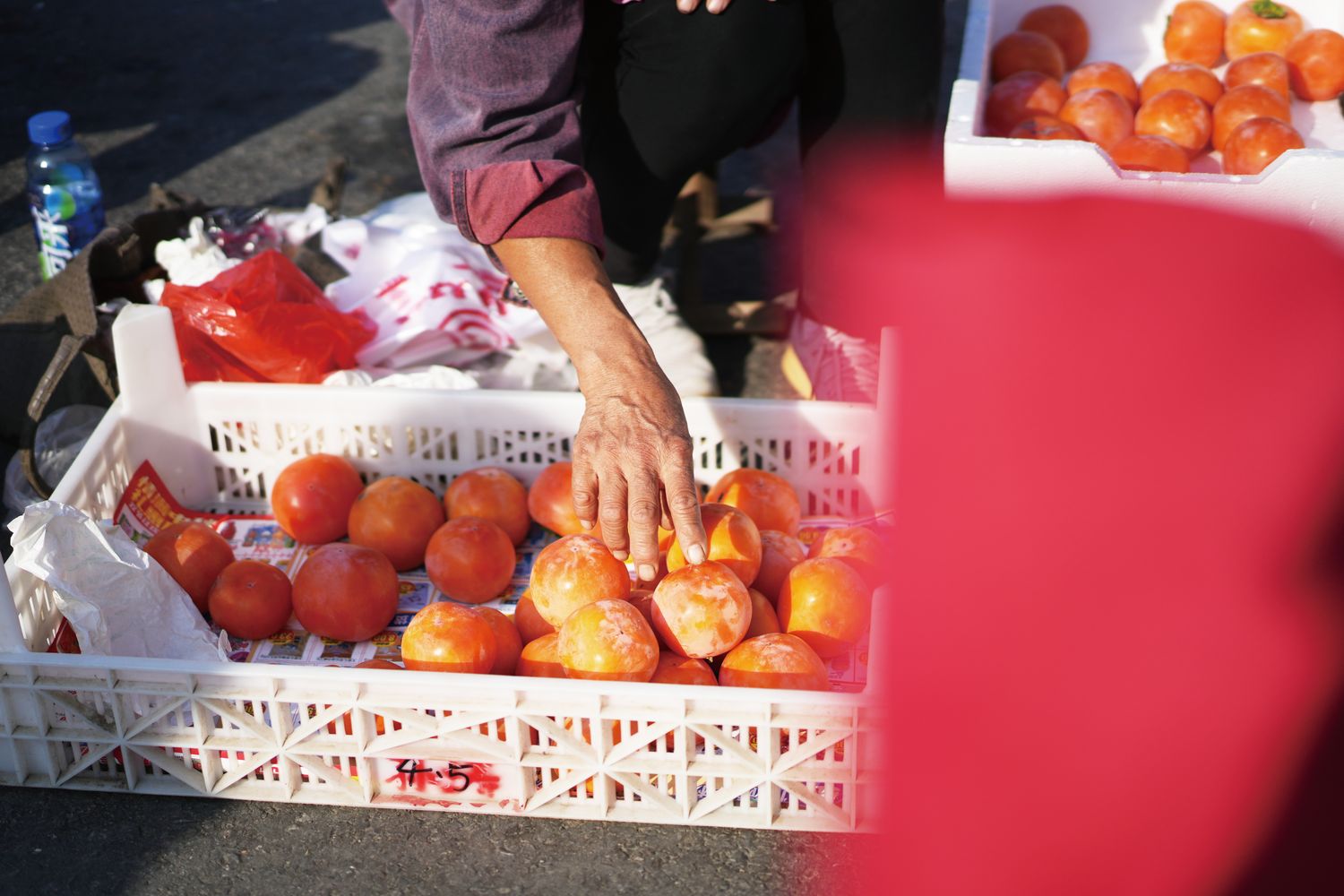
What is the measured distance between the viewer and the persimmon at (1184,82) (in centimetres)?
244

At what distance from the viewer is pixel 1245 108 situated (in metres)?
2.32

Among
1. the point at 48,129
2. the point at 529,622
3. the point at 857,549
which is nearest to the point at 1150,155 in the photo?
the point at 857,549

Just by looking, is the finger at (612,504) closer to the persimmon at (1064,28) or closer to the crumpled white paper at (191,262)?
the crumpled white paper at (191,262)

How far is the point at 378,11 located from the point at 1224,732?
454cm

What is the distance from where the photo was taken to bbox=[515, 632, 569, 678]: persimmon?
1.66 metres

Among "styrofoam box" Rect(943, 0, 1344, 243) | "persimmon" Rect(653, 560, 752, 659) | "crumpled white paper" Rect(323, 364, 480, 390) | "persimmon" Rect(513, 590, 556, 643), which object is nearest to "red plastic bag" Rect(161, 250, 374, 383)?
"crumpled white paper" Rect(323, 364, 480, 390)

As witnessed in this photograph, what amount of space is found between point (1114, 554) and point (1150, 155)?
1779mm

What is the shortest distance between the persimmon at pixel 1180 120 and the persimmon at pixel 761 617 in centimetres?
117

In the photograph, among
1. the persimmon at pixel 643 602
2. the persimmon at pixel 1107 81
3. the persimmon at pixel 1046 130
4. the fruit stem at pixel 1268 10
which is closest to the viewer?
the persimmon at pixel 643 602

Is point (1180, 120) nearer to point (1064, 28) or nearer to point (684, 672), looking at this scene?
point (1064, 28)

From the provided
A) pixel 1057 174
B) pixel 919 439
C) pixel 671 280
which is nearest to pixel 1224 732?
pixel 919 439

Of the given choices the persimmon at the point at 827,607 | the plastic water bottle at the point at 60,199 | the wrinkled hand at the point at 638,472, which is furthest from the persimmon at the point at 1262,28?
the plastic water bottle at the point at 60,199

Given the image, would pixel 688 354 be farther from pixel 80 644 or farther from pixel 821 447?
pixel 80 644

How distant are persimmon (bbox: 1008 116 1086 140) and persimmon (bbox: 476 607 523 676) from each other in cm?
119
